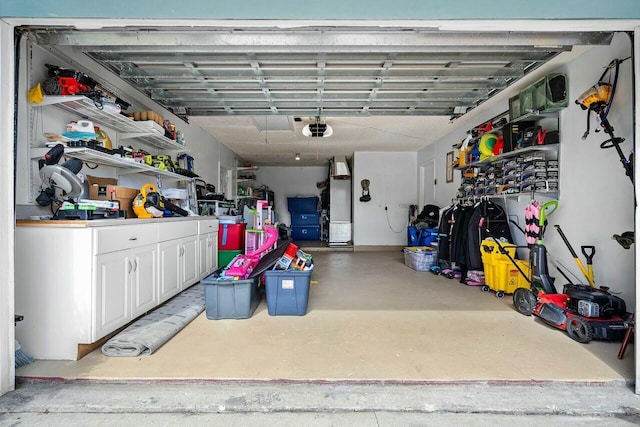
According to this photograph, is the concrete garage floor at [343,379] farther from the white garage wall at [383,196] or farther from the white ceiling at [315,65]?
the white garage wall at [383,196]

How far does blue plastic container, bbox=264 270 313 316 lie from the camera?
284 cm

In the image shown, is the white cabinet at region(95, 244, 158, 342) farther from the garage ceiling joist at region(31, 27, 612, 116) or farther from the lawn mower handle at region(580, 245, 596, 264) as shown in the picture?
the lawn mower handle at region(580, 245, 596, 264)

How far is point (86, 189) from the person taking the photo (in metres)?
2.66

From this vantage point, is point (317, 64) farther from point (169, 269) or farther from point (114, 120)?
point (169, 269)

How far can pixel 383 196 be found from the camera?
7.78m

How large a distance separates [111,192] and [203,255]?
138 cm

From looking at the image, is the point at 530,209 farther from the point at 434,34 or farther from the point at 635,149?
the point at 434,34

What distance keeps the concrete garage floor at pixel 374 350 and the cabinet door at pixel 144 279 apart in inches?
15.6

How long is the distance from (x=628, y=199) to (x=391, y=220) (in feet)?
17.6

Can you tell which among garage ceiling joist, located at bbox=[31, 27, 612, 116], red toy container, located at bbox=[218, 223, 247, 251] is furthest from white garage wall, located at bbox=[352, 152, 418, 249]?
garage ceiling joist, located at bbox=[31, 27, 612, 116]

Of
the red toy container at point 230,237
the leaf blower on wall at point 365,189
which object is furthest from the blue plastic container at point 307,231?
the red toy container at point 230,237

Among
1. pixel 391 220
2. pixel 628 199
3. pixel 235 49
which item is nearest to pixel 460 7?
pixel 235 49

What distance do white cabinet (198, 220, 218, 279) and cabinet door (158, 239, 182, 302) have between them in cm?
56

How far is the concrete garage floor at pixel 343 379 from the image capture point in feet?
5.03
